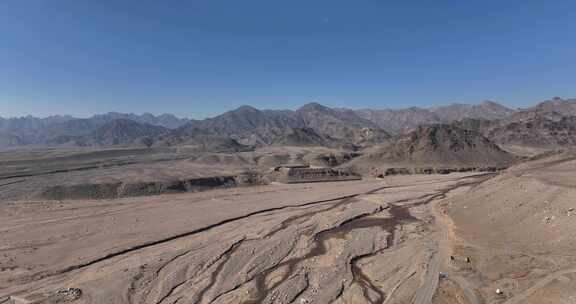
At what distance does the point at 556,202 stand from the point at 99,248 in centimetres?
3718

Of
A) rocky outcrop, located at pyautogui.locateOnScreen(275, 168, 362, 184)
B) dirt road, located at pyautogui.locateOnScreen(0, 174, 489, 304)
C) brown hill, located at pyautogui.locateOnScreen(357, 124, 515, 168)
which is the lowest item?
dirt road, located at pyautogui.locateOnScreen(0, 174, 489, 304)

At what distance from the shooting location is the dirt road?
19.0 m

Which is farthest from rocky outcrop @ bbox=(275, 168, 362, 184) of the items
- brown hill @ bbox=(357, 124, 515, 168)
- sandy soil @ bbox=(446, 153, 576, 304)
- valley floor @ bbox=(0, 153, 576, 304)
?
sandy soil @ bbox=(446, 153, 576, 304)

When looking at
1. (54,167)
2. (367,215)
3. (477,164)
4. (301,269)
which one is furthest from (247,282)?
(54,167)

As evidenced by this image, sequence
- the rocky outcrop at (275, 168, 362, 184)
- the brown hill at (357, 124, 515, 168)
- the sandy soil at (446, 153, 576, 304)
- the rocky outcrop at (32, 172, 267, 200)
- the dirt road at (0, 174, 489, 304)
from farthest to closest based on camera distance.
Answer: the brown hill at (357, 124, 515, 168) → the rocky outcrop at (275, 168, 362, 184) → the rocky outcrop at (32, 172, 267, 200) → the dirt road at (0, 174, 489, 304) → the sandy soil at (446, 153, 576, 304)

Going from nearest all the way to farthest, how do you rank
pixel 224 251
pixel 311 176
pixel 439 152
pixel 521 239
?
pixel 521 239
pixel 224 251
pixel 311 176
pixel 439 152

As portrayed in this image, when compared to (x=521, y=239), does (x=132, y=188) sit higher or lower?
lower

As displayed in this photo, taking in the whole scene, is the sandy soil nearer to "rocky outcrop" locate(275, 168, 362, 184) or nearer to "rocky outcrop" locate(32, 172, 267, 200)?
"rocky outcrop" locate(275, 168, 362, 184)

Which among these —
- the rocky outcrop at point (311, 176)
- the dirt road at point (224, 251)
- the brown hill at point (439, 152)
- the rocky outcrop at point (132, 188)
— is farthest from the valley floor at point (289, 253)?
the brown hill at point (439, 152)

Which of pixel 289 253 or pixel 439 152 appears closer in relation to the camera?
pixel 289 253

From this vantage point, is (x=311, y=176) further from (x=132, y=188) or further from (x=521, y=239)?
(x=521, y=239)

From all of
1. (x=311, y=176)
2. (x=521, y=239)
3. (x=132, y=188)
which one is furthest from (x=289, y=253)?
(x=311, y=176)

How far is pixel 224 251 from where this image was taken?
2539 cm

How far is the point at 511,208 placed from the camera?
30828mm
